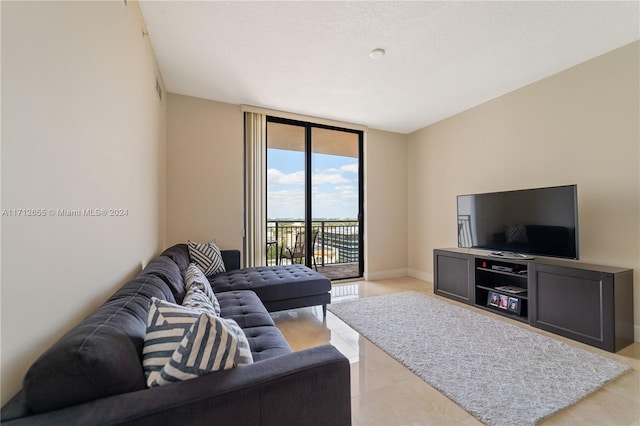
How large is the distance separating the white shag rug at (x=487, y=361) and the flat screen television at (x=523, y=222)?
2.88 ft

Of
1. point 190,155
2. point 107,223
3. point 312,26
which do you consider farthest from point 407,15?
point 190,155

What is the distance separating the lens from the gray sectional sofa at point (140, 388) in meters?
0.65

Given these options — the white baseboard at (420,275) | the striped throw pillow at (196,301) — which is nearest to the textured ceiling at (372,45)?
the striped throw pillow at (196,301)

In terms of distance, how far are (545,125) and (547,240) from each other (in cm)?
134

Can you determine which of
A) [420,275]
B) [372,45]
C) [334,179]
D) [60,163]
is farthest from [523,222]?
[60,163]

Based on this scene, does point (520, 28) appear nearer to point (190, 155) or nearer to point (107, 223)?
point (107, 223)

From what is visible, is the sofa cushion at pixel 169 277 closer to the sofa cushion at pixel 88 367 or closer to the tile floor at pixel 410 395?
the sofa cushion at pixel 88 367

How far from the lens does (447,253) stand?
3.60 m

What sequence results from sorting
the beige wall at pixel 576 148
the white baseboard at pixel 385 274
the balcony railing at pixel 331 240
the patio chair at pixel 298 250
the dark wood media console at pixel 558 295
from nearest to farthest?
the dark wood media console at pixel 558 295
the beige wall at pixel 576 148
the patio chair at pixel 298 250
the white baseboard at pixel 385 274
the balcony railing at pixel 331 240

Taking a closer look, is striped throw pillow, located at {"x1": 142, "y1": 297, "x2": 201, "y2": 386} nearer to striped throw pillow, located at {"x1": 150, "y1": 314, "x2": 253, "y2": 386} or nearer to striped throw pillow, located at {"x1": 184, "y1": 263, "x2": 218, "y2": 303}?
striped throw pillow, located at {"x1": 150, "y1": 314, "x2": 253, "y2": 386}

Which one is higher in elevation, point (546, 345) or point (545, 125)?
point (545, 125)

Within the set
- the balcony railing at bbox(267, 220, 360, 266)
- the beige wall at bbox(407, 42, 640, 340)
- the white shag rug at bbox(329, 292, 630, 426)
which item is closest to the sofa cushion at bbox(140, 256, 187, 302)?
the white shag rug at bbox(329, 292, 630, 426)

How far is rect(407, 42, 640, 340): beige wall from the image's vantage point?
2.40 meters

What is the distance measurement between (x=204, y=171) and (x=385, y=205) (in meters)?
3.07
